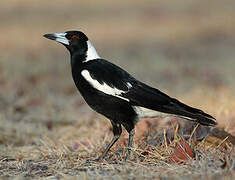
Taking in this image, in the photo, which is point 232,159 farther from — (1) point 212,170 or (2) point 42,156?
(2) point 42,156

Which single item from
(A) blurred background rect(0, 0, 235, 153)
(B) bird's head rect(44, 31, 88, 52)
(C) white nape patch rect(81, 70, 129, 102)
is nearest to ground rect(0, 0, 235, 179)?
(A) blurred background rect(0, 0, 235, 153)

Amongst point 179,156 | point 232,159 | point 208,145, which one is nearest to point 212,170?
point 232,159

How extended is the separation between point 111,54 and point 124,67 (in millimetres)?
1120

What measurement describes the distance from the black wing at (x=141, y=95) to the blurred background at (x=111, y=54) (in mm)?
896

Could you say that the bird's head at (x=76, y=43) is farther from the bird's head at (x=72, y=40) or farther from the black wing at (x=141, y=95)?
the black wing at (x=141, y=95)

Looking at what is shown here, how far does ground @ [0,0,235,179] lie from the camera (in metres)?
3.12

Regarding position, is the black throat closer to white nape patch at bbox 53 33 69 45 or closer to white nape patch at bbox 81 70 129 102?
white nape patch at bbox 53 33 69 45

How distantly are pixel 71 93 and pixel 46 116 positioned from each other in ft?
4.32

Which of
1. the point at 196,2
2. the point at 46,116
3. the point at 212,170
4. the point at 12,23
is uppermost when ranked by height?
the point at 196,2

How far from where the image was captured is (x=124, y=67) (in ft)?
27.5

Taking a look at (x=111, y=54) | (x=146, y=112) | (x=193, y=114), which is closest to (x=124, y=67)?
(x=111, y=54)

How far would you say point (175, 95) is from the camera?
21.0 feet

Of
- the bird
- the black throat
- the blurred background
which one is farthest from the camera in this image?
the blurred background

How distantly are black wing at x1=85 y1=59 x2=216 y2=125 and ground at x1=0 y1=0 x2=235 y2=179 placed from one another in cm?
18
